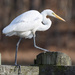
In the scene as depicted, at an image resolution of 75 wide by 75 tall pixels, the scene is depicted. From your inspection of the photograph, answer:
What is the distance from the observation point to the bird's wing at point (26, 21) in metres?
4.67

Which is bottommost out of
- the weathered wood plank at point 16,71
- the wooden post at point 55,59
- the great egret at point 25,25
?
the weathered wood plank at point 16,71

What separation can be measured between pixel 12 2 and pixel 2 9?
2.73 ft

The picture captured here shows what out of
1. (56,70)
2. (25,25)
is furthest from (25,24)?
(56,70)

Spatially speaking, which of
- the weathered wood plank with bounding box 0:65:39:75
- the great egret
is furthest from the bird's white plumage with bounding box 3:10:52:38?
the weathered wood plank with bounding box 0:65:39:75

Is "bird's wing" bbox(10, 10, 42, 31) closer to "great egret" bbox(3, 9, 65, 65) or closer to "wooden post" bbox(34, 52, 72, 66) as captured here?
"great egret" bbox(3, 9, 65, 65)

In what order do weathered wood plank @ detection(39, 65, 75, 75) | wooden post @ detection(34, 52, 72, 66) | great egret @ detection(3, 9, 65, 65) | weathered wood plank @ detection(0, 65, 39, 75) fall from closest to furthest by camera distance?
weathered wood plank @ detection(0, 65, 39, 75) < weathered wood plank @ detection(39, 65, 75, 75) < wooden post @ detection(34, 52, 72, 66) < great egret @ detection(3, 9, 65, 65)

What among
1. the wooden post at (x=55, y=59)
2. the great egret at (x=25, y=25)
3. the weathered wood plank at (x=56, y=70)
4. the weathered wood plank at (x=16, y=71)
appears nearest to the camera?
the weathered wood plank at (x=16, y=71)

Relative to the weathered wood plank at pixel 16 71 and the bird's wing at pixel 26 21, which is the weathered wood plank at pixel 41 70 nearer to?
the weathered wood plank at pixel 16 71

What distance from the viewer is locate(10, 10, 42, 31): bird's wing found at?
15.3 ft

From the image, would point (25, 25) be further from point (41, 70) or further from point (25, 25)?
point (41, 70)

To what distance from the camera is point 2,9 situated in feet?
56.9

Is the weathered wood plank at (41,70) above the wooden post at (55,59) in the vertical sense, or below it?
below

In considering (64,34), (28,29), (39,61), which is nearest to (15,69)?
(39,61)

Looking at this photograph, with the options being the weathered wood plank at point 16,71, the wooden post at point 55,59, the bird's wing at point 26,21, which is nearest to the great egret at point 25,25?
the bird's wing at point 26,21
